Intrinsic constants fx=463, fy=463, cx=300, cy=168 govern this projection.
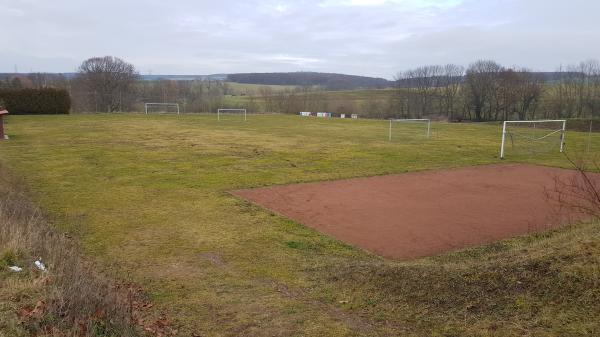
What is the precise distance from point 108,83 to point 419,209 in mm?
50987

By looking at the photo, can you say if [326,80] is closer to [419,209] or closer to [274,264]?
[419,209]

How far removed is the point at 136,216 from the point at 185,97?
49434 millimetres

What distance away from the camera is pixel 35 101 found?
3559 centimetres

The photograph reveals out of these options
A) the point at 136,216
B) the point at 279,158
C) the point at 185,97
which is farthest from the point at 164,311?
the point at 185,97

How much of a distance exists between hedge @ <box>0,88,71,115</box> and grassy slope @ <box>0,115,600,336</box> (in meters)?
23.1

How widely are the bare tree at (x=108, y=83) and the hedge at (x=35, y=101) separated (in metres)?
12.3


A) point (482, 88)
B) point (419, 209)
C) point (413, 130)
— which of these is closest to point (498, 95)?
point (482, 88)

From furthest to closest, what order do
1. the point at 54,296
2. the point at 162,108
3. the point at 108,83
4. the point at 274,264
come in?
1. the point at 108,83
2. the point at 162,108
3. the point at 274,264
4. the point at 54,296

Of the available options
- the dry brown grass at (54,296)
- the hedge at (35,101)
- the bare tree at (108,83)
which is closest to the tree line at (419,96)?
the bare tree at (108,83)

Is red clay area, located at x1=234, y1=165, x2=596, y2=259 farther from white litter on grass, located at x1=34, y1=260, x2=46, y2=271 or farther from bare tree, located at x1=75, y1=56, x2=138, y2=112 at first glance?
bare tree, located at x1=75, y1=56, x2=138, y2=112

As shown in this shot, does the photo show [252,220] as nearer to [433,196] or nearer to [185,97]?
[433,196]

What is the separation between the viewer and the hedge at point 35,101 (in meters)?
34.4

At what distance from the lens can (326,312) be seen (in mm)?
4875

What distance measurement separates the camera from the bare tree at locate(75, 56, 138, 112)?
51.0 metres
